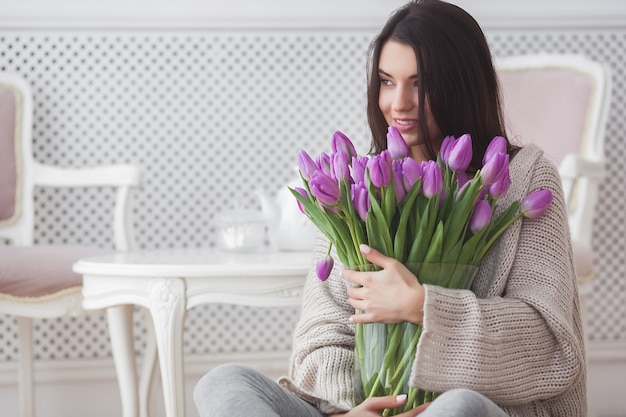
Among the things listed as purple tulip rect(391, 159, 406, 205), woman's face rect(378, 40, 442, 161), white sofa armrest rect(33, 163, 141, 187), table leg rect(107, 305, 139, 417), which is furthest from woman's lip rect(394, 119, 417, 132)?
white sofa armrest rect(33, 163, 141, 187)

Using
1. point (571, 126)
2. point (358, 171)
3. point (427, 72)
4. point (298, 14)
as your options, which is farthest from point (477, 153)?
point (298, 14)

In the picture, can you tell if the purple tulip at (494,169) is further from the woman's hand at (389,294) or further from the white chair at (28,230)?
the white chair at (28,230)

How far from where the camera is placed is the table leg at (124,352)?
6.79ft

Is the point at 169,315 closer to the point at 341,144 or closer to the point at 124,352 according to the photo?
the point at 124,352

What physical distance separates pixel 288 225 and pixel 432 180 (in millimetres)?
1072

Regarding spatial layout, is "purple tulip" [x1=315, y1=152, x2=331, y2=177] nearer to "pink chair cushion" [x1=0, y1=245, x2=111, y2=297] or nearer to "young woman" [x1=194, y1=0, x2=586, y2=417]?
"young woman" [x1=194, y1=0, x2=586, y2=417]

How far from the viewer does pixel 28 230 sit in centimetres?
278

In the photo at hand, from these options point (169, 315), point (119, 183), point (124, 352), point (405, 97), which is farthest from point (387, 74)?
point (119, 183)

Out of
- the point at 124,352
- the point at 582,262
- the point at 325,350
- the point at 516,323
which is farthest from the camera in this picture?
the point at 582,262

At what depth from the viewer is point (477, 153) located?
142cm

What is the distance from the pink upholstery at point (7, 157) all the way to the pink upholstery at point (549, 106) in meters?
1.47

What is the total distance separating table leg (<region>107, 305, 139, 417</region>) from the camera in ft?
6.79

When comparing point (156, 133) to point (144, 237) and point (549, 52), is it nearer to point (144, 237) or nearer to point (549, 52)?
point (144, 237)

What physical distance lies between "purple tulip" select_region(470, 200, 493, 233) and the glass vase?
0.18 feet
